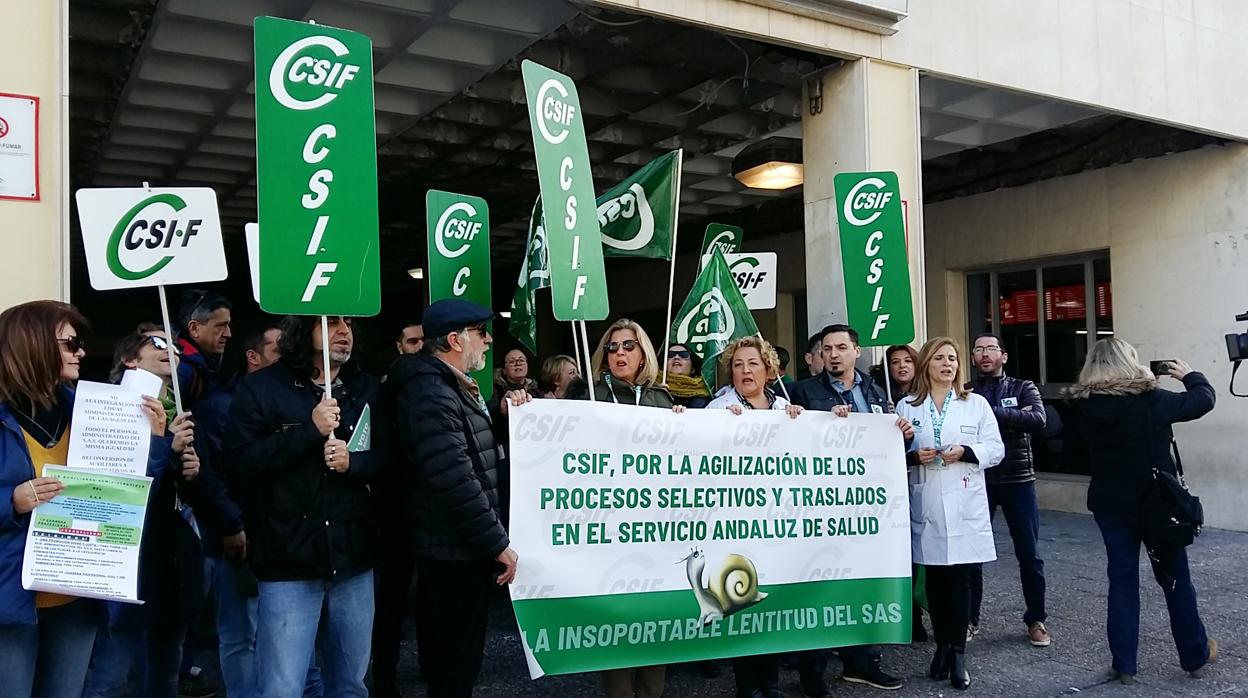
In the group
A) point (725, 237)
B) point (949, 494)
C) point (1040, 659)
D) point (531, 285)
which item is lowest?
point (1040, 659)

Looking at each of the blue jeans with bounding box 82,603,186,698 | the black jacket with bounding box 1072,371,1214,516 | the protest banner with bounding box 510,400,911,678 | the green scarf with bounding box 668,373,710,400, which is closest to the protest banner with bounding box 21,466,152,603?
the blue jeans with bounding box 82,603,186,698

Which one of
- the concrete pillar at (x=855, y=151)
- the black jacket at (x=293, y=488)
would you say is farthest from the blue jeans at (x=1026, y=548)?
the black jacket at (x=293, y=488)

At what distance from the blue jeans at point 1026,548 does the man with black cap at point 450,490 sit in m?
3.36

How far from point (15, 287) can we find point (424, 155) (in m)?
6.84

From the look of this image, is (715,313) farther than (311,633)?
Yes

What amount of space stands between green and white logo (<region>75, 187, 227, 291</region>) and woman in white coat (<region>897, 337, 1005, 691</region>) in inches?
142

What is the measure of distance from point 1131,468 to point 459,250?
3789mm

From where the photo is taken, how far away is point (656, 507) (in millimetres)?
4270

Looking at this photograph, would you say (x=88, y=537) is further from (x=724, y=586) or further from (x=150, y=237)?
(x=724, y=586)

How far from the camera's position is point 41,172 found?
4.04 meters

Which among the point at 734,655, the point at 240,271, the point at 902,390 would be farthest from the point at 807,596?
the point at 240,271

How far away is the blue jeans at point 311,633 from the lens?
10.8 ft

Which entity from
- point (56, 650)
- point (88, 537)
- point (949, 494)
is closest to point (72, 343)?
point (88, 537)

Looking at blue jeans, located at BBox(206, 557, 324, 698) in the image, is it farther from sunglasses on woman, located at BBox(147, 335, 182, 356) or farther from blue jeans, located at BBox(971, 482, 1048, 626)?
blue jeans, located at BBox(971, 482, 1048, 626)
